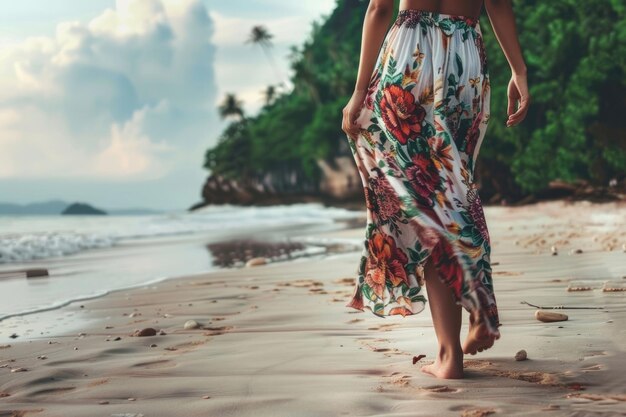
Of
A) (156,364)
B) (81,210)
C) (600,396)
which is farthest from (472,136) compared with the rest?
(81,210)

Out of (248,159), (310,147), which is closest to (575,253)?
(310,147)

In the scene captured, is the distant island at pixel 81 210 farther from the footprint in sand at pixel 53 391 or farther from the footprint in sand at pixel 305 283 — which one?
the footprint in sand at pixel 53 391

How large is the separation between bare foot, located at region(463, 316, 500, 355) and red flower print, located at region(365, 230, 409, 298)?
30cm

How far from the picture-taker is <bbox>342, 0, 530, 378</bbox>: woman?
9.05ft

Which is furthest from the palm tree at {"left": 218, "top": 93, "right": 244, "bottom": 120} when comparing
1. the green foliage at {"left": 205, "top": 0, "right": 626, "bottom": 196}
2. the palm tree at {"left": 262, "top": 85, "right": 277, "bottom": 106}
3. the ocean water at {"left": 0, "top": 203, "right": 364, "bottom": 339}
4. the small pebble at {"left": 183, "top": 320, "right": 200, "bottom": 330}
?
the small pebble at {"left": 183, "top": 320, "right": 200, "bottom": 330}

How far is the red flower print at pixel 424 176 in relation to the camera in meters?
2.81

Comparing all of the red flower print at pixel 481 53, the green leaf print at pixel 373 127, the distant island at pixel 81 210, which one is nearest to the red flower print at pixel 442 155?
the green leaf print at pixel 373 127

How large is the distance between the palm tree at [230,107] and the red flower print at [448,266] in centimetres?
6513

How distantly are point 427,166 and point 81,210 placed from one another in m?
107

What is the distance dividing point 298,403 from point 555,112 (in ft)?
71.2

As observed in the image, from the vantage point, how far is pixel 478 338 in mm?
2756

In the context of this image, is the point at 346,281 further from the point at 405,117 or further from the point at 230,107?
the point at 230,107

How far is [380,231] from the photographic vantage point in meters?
2.93

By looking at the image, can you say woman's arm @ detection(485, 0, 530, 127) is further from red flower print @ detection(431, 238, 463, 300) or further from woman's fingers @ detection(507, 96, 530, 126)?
red flower print @ detection(431, 238, 463, 300)
